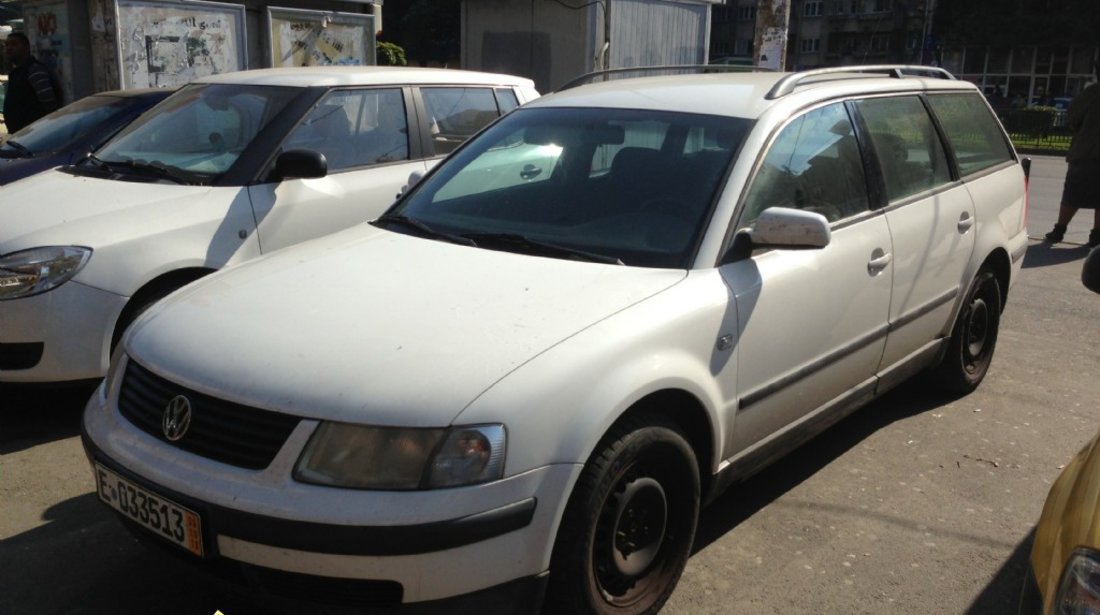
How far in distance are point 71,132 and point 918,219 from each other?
262 inches

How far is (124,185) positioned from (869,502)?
389cm

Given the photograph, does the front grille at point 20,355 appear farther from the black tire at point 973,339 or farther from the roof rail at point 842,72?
the black tire at point 973,339

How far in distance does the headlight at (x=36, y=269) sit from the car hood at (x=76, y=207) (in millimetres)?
48

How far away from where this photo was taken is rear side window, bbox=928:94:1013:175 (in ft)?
16.7

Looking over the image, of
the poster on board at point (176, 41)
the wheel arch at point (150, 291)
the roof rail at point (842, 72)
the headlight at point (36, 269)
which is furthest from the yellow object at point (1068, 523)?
the poster on board at point (176, 41)

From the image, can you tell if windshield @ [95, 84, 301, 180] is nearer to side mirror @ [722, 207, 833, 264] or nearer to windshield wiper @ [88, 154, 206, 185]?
windshield wiper @ [88, 154, 206, 185]

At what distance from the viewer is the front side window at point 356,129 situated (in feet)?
18.1

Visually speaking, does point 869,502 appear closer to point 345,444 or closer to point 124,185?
point 345,444

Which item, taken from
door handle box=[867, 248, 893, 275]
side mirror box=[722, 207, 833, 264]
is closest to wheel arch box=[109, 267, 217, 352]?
side mirror box=[722, 207, 833, 264]

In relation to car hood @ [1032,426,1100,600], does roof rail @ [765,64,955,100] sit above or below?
above

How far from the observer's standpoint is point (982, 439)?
4.79m

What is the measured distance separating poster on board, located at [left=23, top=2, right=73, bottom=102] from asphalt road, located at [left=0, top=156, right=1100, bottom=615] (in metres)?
7.15

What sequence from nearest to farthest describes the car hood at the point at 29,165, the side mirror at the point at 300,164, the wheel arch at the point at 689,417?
the wheel arch at the point at 689,417, the side mirror at the point at 300,164, the car hood at the point at 29,165

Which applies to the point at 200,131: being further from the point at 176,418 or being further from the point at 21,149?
the point at 21,149
